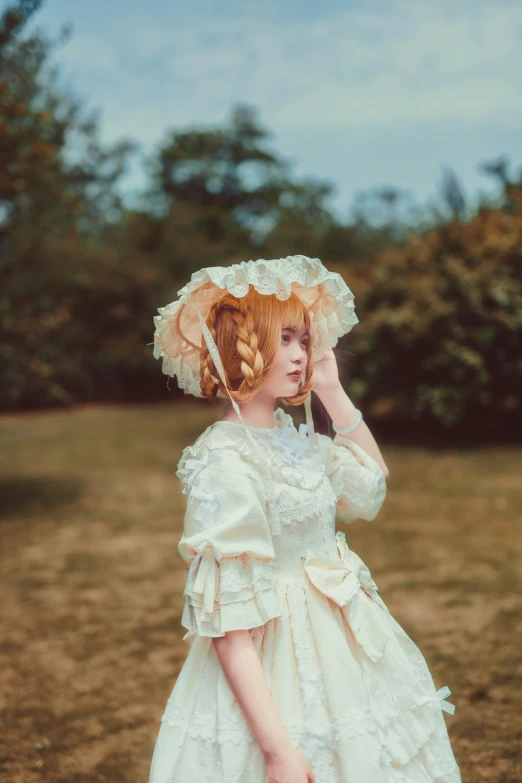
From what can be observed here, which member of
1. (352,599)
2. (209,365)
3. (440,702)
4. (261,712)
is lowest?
(440,702)

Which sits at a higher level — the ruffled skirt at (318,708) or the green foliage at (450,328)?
the green foliage at (450,328)

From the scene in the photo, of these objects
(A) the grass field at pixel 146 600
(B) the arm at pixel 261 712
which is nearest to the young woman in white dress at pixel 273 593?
(B) the arm at pixel 261 712

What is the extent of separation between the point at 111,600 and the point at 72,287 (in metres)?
17.1

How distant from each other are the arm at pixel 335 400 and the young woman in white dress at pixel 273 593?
79 millimetres

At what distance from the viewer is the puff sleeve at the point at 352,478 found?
196cm

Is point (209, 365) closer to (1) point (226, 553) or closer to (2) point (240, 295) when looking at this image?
→ (2) point (240, 295)

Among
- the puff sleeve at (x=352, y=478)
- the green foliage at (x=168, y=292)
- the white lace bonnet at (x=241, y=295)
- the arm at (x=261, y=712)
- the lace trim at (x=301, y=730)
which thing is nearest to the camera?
the arm at (x=261, y=712)

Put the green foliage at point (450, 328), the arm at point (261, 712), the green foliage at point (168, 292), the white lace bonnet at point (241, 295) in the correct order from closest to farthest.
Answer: the arm at point (261, 712)
the white lace bonnet at point (241, 295)
the green foliage at point (168, 292)
the green foliage at point (450, 328)

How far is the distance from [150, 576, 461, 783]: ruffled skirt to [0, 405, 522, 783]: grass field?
4.69 feet

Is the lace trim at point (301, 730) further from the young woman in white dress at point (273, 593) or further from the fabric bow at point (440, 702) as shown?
the fabric bow at point (440, 702)

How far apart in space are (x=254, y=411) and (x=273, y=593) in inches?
16.5

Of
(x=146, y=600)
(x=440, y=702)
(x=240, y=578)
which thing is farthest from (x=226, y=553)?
(x=146, y=600)

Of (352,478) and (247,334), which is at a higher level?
(247,334)

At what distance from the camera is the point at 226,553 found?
1524 mm
